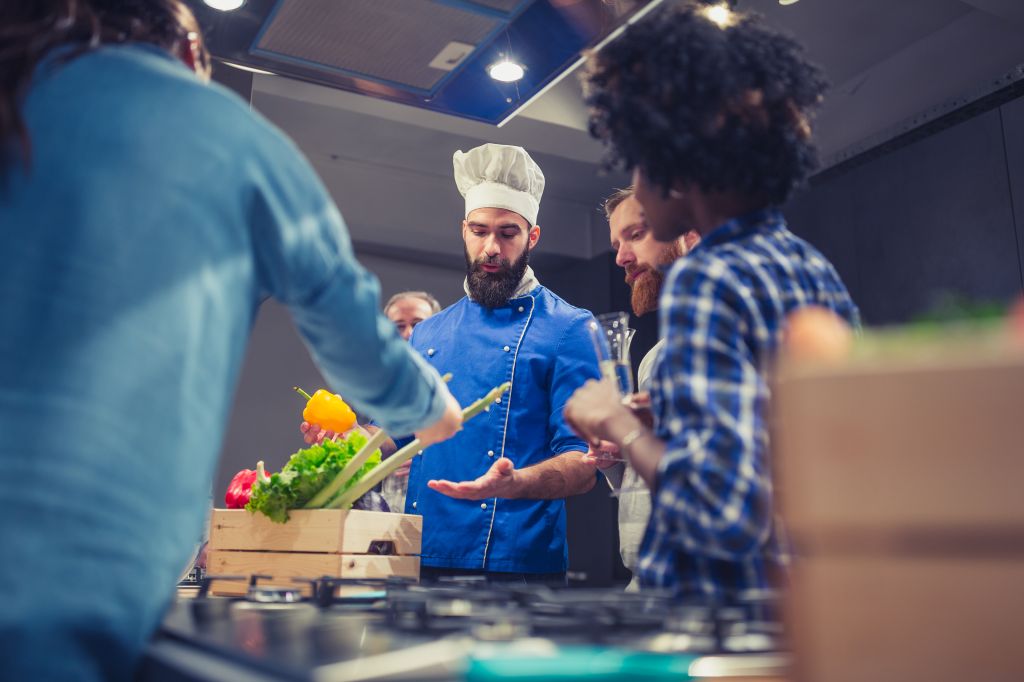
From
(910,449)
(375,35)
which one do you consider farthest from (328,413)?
(910,449)

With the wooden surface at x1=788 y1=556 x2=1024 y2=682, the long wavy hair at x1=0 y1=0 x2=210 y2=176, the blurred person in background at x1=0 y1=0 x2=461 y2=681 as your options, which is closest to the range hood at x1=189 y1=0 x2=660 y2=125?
the long wavy hair at x1=0 y1=0 x2=210 y2=176

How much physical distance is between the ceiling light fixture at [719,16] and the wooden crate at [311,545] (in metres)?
1.03

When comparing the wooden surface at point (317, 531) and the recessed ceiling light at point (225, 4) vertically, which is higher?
the recessed ceiling light at point (225, 4)

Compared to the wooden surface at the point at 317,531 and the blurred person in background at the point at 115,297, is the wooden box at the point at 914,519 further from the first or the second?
the wooden surface at the point at 317,531

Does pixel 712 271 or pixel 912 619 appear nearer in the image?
pixel 912 619

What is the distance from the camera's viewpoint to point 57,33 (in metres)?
0.92

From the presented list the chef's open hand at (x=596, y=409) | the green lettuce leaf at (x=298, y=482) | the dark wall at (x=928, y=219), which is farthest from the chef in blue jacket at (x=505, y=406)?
the dark wall at (x=928, y=219)

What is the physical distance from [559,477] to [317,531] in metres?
0.69

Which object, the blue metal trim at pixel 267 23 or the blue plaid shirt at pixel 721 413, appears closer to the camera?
the blue plaid shirt at pixel 721 413

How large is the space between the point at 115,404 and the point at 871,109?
4530 millimetres

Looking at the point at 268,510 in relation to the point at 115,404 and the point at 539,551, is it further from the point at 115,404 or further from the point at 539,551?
the point at 115,404

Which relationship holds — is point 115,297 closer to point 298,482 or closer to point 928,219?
point 298,482

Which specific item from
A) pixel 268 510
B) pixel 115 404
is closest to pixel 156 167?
pixel 115 404

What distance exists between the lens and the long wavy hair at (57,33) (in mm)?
815
